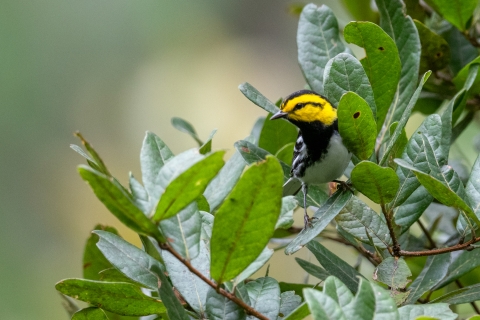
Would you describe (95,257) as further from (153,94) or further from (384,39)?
(153,94)

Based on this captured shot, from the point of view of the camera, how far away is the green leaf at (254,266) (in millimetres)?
956

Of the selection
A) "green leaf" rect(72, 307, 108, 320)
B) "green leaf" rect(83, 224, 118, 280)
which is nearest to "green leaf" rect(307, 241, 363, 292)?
"green leaf" rect(72, 307, 108, 320)

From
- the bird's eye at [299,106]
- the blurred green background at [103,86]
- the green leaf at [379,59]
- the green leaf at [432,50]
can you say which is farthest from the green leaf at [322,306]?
the blurred green background at [103,86]

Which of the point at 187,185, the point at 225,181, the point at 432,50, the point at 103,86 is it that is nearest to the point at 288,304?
the point at 225,181

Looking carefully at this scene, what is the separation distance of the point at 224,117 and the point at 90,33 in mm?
1992

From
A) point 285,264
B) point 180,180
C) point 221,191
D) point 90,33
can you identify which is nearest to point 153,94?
point 90,33

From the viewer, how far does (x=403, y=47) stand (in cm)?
144

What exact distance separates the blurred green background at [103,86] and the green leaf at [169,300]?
171 inches

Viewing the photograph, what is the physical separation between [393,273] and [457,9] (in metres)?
0.82

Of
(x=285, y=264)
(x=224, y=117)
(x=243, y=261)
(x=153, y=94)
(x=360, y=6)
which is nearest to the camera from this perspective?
(x=243, y=261)

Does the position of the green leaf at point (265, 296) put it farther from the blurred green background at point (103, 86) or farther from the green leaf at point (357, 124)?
the blurred green background at point (103, 86)

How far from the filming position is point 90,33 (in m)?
6.53

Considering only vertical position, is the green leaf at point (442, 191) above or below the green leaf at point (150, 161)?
below

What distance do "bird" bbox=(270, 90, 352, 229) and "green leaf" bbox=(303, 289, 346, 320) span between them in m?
0.70
